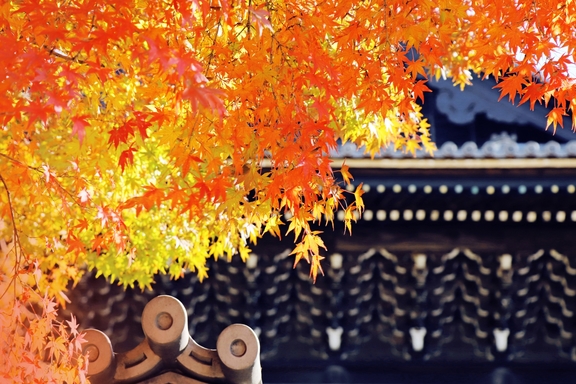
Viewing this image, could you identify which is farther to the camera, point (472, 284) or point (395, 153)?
point (472, 284)

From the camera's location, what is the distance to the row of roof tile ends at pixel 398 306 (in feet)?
22.8

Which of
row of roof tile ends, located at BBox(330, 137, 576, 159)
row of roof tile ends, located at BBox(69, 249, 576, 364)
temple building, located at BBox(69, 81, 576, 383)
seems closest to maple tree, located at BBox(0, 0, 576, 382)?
row of roof tile ends, located at BBox(330, 137, 576, 159)

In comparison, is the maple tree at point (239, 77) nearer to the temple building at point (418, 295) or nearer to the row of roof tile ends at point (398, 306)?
the temple building at point (418, 295)

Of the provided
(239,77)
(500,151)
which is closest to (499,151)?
(500,151)

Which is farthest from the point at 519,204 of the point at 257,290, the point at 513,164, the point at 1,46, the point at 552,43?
the point at 1,46

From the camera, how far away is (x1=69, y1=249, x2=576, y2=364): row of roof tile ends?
695 centimetres

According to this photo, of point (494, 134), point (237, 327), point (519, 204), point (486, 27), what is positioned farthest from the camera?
point (494, 134)

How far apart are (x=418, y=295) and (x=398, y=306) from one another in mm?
212

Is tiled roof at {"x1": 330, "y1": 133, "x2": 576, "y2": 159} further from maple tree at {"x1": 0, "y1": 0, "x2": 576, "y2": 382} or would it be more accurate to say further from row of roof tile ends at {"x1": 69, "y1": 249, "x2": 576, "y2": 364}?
maple tree at {"x1": 0, "y1": 0, "x2": 576, "y2": 382}

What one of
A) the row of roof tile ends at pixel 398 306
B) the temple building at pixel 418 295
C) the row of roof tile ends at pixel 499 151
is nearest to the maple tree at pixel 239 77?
the row of roof tile ends at pixel 499 151

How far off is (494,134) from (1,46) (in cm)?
505

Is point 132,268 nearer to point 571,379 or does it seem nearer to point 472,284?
point 472,284

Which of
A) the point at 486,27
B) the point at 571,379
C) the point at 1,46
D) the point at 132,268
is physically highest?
the point at 486,27

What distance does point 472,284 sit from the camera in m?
7.04
